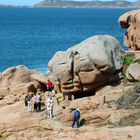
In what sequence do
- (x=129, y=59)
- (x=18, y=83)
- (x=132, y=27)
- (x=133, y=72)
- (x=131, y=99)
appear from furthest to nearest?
(x=18, y=83), (x=132, y=27), (x=129, y=59), (x=133, y=72), (x=131, y=99)

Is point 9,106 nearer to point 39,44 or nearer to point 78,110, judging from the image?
point 78,110

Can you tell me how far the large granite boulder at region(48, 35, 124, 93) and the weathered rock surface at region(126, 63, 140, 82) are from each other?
3.10ft

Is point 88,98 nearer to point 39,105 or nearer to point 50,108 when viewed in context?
point 50,108

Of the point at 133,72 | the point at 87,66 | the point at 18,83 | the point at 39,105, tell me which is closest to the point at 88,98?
the point at 87,66

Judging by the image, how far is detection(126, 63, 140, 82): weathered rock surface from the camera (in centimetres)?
3447

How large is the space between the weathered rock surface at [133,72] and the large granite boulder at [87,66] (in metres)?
0.95

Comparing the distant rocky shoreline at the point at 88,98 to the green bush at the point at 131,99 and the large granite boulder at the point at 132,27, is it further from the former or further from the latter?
the large granite boulder at the point at 132,27

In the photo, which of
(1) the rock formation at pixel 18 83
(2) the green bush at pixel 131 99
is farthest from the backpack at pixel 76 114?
(1) the rock formation at pixel 18 83

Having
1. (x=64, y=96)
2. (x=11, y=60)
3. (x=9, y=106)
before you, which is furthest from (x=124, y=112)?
(x=11, y=60)

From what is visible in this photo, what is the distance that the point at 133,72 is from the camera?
34656 mm

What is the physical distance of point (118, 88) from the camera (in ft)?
113

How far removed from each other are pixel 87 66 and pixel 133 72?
3.08m

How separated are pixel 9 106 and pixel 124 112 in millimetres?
8587

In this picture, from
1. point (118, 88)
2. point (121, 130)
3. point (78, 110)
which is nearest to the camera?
point (121, 130)
